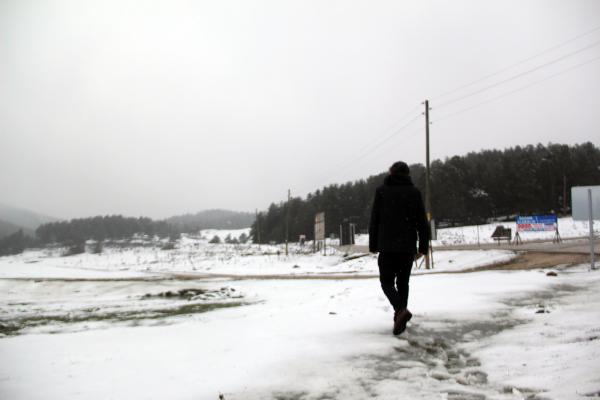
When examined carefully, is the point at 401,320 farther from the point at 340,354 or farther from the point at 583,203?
the point at 583,203

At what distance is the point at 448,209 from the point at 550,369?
212ft

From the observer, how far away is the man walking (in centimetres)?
432

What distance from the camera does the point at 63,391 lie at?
301 centimetres

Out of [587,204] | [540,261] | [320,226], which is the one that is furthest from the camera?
[320,226]

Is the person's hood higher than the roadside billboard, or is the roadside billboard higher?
the person's hood

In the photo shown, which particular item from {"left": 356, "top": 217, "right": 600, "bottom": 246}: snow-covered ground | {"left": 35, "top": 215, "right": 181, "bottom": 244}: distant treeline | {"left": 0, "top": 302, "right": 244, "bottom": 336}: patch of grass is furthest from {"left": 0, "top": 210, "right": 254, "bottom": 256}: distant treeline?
{"left": 0, "top": 302, "right": 244, "bottom": 336}: patch of grass

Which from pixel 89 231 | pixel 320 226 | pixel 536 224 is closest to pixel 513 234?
pixel 536 224

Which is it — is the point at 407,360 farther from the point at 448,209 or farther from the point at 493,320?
the point at 448,209

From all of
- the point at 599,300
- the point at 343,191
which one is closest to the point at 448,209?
the point at 343,191

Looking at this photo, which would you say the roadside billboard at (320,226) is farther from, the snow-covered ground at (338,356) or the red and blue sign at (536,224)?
the snow-covered ground at (338,356)

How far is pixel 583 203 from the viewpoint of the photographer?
34.2 ft

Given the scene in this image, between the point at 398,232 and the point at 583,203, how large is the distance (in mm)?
9158

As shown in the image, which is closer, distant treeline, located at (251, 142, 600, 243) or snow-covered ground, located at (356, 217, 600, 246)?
snow-covered ground, located at (356, 217, 600, 246)

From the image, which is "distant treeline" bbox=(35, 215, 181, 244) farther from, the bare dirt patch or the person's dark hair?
the person's dark hair
